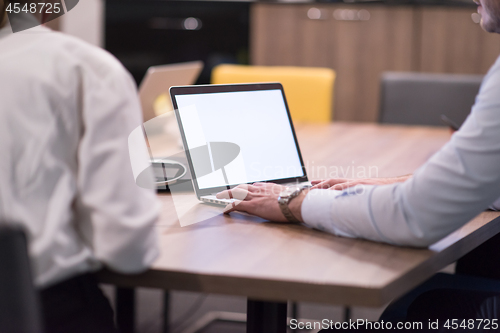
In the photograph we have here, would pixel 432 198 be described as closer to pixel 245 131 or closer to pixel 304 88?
pixel 245 131

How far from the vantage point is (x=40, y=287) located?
714mm

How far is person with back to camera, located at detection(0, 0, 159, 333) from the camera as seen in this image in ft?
2.31

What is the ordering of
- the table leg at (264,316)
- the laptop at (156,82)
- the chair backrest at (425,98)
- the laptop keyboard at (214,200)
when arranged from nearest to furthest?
1. the table leg at (264,316)
2. the laptop keyboard at (214,200)
3. the laptop at (156,82)
4. the chair backrest at (425,98)

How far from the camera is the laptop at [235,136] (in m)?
1.15

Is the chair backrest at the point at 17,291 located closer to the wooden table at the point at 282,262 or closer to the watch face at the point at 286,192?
the wooden table at the point at 282,262

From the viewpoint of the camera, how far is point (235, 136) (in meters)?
1.21

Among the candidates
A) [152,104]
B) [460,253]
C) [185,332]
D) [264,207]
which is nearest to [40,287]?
[264,207]

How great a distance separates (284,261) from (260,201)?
23cm

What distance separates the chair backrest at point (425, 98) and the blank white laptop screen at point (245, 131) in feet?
4.91

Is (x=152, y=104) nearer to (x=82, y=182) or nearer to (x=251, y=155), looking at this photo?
(x=251, y=155)

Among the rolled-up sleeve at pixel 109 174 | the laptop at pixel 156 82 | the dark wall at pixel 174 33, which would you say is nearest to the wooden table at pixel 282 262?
the rolled-up sleeve at pixel 109 174

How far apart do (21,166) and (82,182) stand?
0.08 meters

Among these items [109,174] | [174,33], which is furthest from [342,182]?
[174,33]

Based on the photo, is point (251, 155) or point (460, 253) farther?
point (251, 155)
